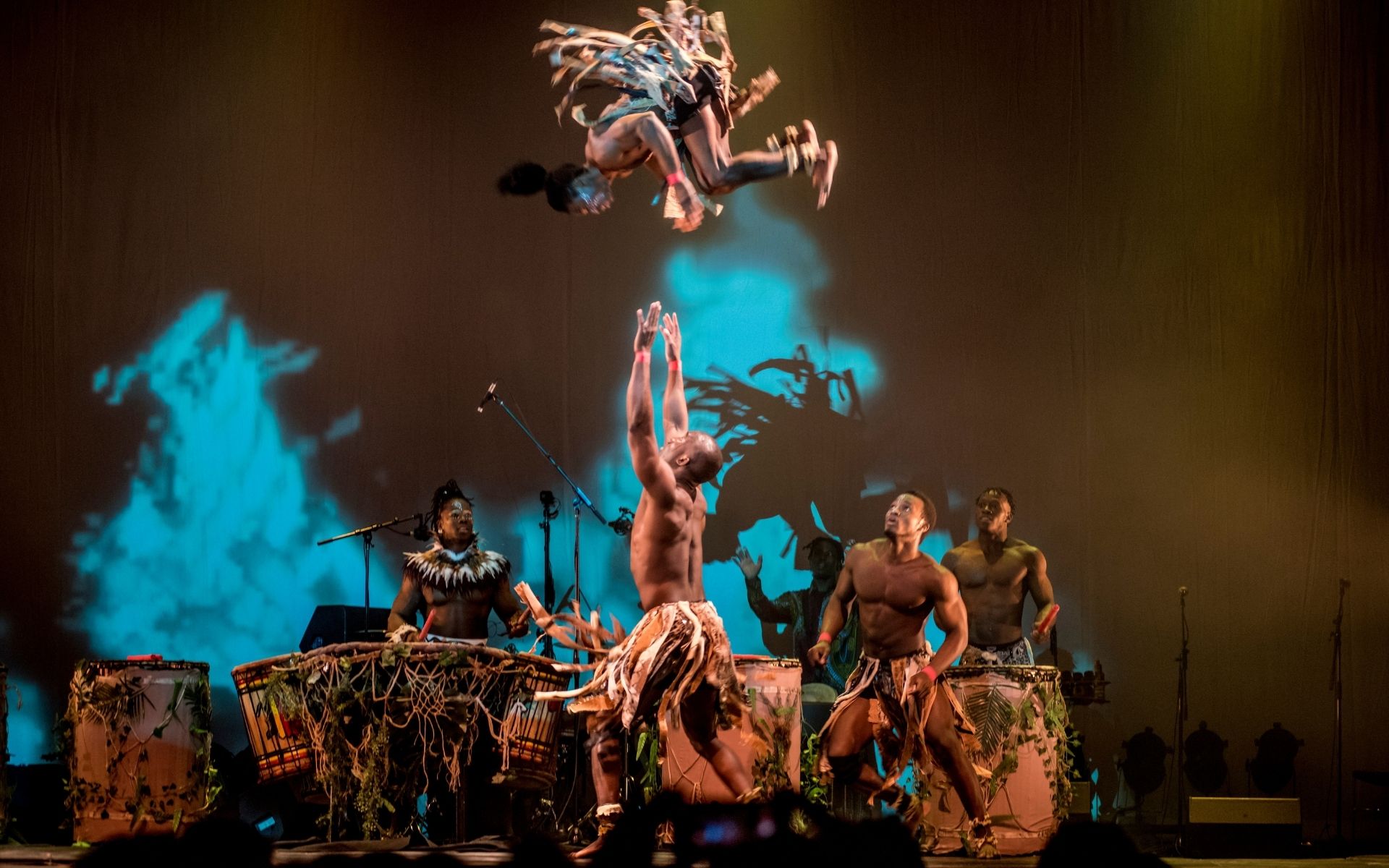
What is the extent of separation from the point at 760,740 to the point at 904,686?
0.67 metres

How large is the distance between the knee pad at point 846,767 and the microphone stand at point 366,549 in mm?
2784

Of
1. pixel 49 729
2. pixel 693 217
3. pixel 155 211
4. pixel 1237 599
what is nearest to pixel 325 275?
pixel 155 211

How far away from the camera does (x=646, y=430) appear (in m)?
5.39

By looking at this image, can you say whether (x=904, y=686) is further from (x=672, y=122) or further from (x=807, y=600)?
(x=672, y=122)

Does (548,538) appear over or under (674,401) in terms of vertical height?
under

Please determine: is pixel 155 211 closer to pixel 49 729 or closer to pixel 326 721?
pixel 49 729

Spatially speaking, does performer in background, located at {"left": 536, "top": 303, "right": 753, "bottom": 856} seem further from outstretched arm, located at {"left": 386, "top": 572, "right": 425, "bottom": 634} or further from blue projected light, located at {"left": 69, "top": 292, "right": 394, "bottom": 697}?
blue projected light, located at {"left": 69, "top": 292, "right": 394, "bottom": 697}

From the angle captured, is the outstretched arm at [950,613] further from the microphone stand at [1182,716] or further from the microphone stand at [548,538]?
the microphone stand at [1182,716]

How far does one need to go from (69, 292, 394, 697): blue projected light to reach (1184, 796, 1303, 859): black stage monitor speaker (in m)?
4.77

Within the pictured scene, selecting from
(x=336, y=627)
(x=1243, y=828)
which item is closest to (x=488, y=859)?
(x=336, y=627)

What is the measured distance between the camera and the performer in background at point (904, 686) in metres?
6.27

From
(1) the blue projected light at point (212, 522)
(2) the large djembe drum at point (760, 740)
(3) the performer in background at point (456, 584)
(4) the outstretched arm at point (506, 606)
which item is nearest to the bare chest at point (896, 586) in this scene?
(2) the large djembe drum at point (760, 740)

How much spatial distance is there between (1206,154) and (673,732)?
535 centimetres

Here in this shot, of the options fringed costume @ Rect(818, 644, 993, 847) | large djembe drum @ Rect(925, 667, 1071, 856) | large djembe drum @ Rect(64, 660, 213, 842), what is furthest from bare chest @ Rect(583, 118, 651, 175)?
large djembe drum @ Rect(64, 660, 213, 842)
